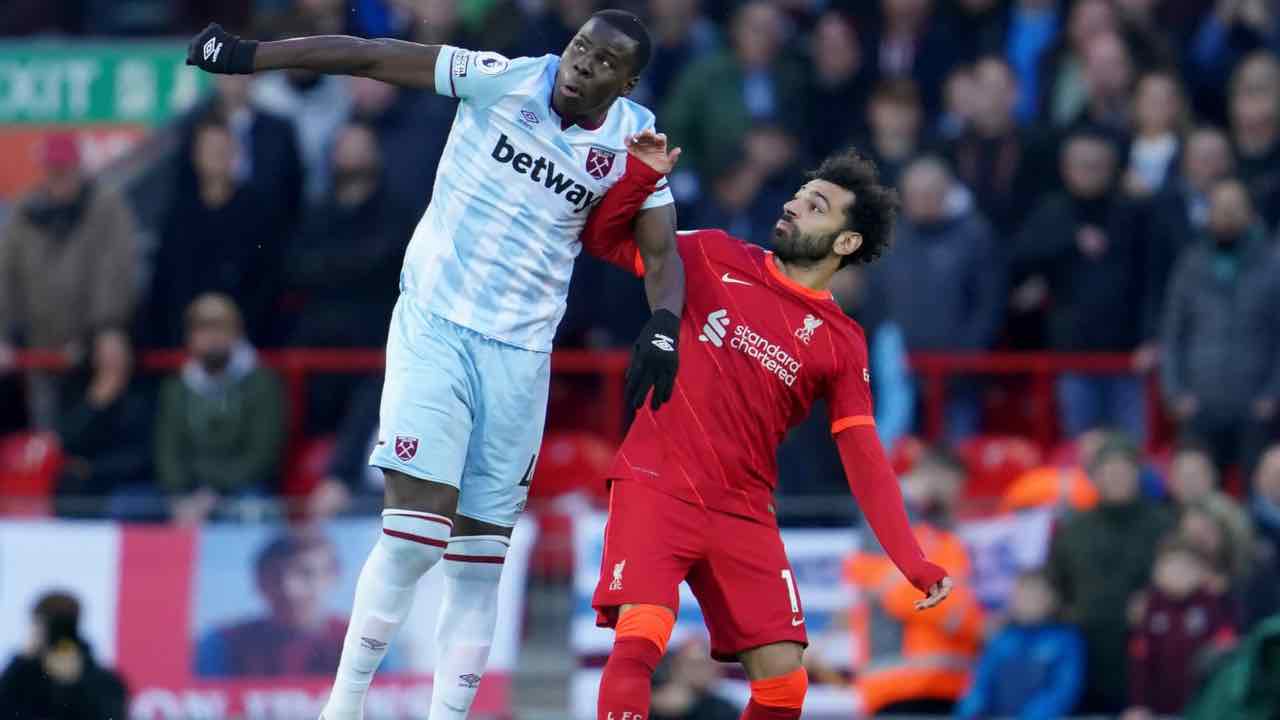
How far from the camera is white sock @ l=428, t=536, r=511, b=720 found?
8.49 m

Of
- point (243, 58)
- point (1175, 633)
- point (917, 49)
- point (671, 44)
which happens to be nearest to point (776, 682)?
point (243, 58)

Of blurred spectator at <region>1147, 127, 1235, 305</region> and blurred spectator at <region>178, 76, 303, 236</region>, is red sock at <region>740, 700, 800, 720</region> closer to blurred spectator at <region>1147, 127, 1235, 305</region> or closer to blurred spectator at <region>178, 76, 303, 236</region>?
blurred spectator at <region>1147, 127, 1235, 305</region>

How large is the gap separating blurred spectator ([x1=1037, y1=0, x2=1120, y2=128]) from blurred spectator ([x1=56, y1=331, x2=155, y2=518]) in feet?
19.1

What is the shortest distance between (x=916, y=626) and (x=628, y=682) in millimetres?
4425

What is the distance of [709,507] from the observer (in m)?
8.40

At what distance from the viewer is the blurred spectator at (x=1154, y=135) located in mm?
13703

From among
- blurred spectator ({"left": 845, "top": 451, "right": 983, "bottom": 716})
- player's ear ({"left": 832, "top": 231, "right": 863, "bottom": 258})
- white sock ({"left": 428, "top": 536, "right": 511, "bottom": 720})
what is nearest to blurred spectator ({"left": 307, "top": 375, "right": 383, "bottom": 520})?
blurred spectator ({"left": 845, "top": 451, "right": 983, "bottom": 716})

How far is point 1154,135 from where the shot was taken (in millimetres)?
13898

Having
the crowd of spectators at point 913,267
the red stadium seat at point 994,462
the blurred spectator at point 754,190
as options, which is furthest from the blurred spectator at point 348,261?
the red stadium seat at point 994,462

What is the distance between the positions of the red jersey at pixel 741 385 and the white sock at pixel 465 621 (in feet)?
1.87

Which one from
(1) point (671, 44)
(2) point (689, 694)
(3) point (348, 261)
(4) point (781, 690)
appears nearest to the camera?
(4) point (781, 690)

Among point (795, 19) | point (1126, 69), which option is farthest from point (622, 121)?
point (795, 19)

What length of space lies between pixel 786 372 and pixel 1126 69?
6.51 m

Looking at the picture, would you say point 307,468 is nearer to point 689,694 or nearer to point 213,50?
point 689,694
